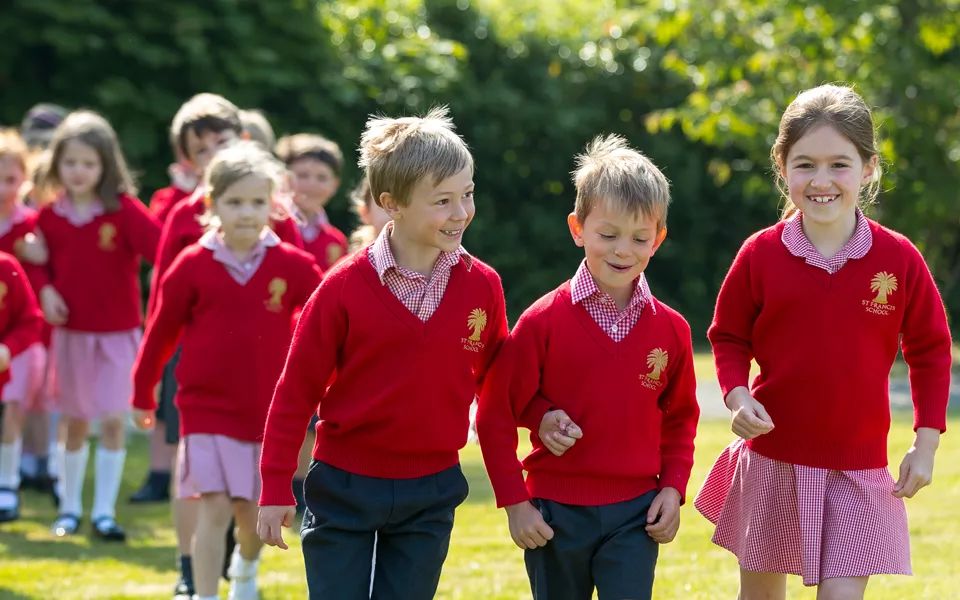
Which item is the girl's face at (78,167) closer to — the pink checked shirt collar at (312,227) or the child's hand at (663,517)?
the pink checked shirt collar at (312,227)

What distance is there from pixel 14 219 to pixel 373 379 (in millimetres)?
4448

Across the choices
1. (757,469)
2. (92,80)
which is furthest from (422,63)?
Result: (757,469)

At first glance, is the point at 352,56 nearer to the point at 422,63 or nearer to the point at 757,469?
the point at 422,63

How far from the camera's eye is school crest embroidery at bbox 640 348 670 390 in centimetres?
418

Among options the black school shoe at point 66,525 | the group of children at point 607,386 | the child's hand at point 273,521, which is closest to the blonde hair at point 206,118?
the black school shoe at point 66,525

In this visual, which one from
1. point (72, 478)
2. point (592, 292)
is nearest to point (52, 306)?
point (72, 478)

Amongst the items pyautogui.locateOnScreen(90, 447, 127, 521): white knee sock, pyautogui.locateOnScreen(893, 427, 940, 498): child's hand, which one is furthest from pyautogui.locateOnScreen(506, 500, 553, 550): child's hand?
pyautogui.locateOnScreen(90, 447, 127, 521): white knee sock

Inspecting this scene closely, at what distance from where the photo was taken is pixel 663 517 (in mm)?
4152

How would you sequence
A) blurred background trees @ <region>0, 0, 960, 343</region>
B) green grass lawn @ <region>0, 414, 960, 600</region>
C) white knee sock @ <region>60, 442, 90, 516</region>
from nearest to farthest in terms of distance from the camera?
green grass lawn @ <region>0, 414, 960, 600</region> < white knee sock @ <region>60, 442, 90, 516</region> < blurred background trees @ <region>0, 0, 960, 343</region>

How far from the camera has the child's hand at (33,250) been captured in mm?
7684

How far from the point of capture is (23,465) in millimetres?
9305

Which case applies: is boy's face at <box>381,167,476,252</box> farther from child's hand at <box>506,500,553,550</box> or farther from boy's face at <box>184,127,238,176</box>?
boy's face at <box>184,127,238,176</box>

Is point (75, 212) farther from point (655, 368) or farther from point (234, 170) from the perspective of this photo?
point (655, 368)

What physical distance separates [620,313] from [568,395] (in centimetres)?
27
